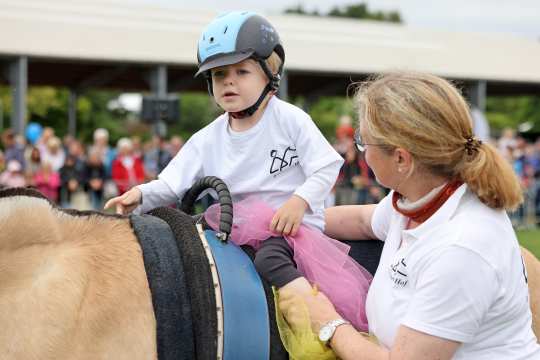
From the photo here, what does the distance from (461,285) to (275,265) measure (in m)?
0.70

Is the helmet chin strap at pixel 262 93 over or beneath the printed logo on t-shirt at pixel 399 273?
over

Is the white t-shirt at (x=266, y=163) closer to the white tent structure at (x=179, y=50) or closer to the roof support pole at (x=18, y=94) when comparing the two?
the roof support pole at (x=18, y=94)

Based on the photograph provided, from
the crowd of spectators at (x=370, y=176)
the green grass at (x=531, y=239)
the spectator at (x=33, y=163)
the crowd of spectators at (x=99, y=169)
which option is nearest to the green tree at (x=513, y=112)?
the crowd of spectators at (x=370, y=176)

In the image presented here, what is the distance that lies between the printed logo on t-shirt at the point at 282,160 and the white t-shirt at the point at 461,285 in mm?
757

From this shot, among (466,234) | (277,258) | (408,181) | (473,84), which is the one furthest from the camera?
(473,84)

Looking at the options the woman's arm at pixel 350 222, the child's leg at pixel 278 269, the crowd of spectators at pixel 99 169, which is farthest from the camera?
the crowd of spectators at pixel 99 169

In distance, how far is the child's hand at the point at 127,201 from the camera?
3123 mm

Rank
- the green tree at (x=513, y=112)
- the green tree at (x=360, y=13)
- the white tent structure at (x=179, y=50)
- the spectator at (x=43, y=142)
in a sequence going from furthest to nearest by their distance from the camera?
the green tree at (x=360, y=13)
the green tree at (x=513, y=112)
the white tent structure at (x=179, y=50)
the spectator at (x=43, y=142)

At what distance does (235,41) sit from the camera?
10.0 feet

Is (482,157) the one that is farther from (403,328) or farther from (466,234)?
(403,328)

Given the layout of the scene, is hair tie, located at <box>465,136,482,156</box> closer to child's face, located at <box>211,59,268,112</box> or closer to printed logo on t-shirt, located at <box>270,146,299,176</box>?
printed logo on t-shirt, located at <box>270,146,299,176</box>

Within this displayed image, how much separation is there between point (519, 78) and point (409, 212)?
25.2 metres

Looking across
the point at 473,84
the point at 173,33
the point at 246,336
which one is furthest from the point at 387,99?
the point at 473,84

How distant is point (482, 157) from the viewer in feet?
7.39
